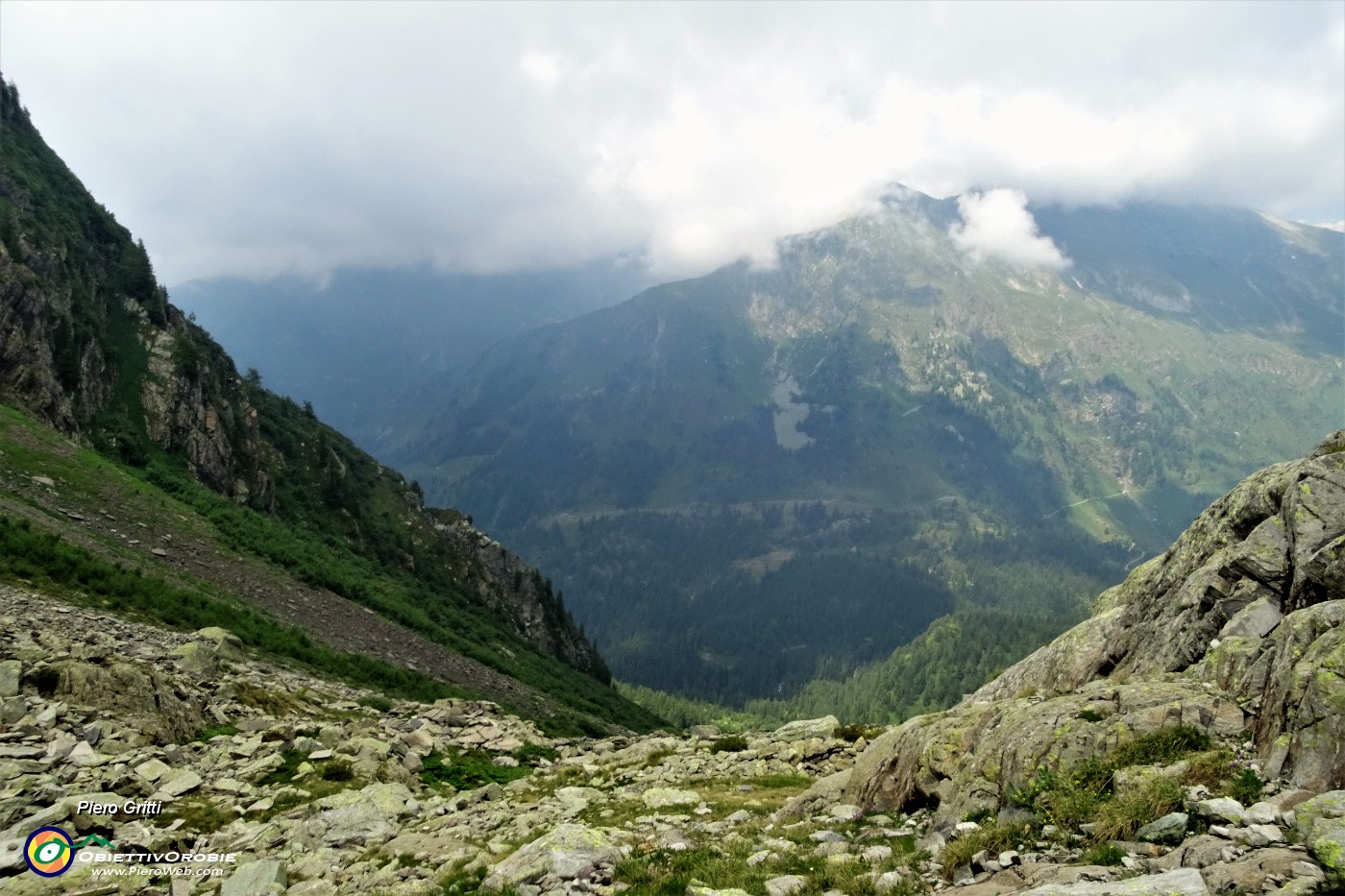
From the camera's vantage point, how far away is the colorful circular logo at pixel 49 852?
1404 centimetres

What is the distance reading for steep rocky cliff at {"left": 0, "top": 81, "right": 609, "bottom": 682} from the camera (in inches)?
2729

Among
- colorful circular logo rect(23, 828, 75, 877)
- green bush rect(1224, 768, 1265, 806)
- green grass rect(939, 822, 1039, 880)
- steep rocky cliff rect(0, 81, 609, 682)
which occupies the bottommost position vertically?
colorful circular logo rect(23, 828, 75, 877)

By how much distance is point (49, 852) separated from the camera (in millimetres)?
14422

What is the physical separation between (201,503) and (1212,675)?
260 feet

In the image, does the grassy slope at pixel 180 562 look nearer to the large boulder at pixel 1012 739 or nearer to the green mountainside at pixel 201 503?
the green mountainside at pixel 201 503

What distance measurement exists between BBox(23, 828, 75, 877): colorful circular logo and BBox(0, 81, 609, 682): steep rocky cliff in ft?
166

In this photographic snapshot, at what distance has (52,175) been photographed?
99750 millimetres

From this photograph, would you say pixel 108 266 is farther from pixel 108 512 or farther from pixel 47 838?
pixel 47 838

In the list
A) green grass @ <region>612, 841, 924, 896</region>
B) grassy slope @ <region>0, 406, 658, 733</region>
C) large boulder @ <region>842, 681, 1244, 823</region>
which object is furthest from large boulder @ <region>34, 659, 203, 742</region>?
large boulder @ <region>842, 681, 1244, 823</region>

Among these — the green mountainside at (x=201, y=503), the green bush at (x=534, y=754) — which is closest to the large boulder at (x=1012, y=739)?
the green bush at (x=534, y=754)

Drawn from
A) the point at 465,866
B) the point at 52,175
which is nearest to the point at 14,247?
the point at 52,175

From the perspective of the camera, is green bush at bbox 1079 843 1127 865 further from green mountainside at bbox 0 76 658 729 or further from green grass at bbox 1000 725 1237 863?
green mountainside at bbox 0 76 658 729

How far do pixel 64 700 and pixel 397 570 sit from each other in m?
69.7

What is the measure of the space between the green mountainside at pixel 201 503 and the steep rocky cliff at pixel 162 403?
0.93 ft
